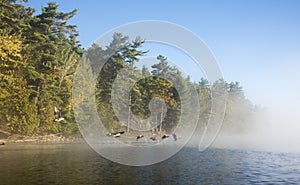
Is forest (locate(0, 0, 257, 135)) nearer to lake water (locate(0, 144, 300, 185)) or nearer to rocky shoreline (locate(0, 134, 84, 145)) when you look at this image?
rocky shoreline (locate(0, 134, 84, 145))

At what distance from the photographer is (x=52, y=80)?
64250 millimetres

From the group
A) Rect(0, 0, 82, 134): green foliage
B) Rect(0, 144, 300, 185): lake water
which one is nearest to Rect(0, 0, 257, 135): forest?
Rect(0, 0, 82, 134): green foliage

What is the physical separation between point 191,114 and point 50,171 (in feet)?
213

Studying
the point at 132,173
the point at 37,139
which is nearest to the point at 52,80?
the point at 37,139

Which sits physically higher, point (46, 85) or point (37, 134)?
point (46, 85)

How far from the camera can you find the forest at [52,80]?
58000 millimetres

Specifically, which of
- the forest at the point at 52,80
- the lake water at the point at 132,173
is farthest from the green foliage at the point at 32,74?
the lake water at the point at 132,173

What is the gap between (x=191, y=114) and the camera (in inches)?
3514

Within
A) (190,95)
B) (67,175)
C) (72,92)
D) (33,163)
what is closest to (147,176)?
(67,175)

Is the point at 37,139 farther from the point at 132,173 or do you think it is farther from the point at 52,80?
the point at 132,173

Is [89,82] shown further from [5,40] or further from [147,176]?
[147,176]

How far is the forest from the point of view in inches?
2283

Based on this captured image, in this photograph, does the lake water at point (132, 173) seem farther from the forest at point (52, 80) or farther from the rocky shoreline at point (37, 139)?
the rocky shoreline at point (37, 139)

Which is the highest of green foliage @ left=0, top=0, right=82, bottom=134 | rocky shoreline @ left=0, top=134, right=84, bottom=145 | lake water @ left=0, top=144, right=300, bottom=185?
green foliage @ left=0, top=0, right=82, bottom=134
